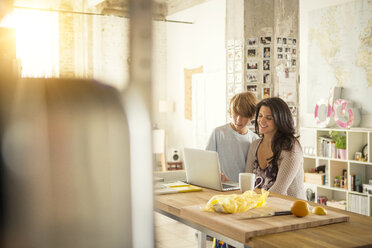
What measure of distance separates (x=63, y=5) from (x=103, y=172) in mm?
120

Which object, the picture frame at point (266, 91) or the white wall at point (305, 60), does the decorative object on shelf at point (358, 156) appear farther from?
the picture frame at point (266, 91)

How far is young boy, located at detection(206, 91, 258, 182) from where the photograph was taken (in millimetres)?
3277

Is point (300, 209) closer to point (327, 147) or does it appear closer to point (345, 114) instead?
point (345, 114)

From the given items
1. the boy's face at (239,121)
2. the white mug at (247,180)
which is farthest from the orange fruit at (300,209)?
the boy's face at (239,121)

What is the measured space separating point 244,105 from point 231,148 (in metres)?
0.34

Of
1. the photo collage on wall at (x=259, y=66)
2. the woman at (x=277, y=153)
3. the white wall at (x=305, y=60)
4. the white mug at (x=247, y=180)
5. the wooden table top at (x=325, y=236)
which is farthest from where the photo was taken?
the white wall at (x=305, y=60)

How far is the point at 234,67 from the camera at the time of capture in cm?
500

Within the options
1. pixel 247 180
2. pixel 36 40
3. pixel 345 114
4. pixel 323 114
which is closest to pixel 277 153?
pixel 247 180

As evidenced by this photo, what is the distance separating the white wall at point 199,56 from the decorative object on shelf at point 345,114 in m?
2.53

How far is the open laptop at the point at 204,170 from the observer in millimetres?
2701

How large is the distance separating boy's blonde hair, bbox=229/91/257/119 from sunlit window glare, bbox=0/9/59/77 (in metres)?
3.00

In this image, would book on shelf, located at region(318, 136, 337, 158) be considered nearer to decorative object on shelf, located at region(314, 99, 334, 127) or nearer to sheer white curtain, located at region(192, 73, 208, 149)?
decorative object on shelf, located at region(314, 99, 334, 127)

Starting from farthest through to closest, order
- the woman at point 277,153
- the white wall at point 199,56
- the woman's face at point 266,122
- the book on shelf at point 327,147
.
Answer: the white wall at point 199,56
the book on shelf at point 327,147
the woman's face at point 266,122
the woman at point 277,153

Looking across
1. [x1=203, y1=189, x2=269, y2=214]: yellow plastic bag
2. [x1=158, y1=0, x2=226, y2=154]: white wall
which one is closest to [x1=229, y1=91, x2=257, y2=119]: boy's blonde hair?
[x1=203, y1=189, x2=269, y2=214]: yellow plastic bag
